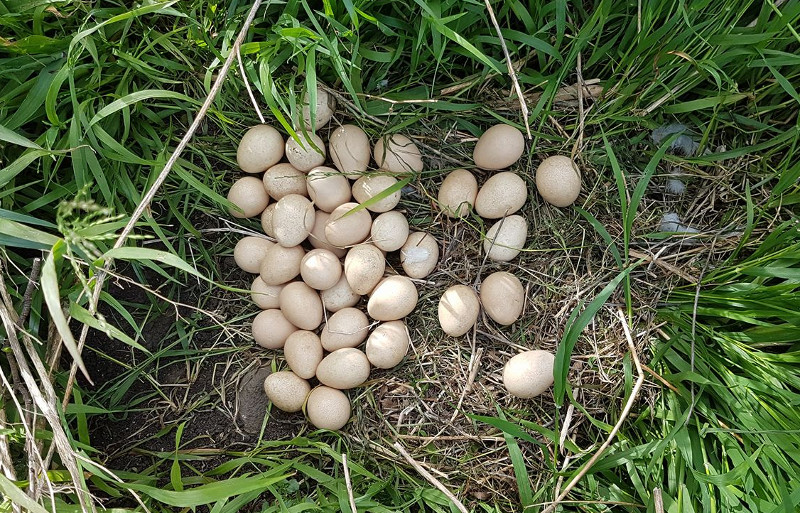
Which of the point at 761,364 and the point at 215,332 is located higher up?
the point at 761,364

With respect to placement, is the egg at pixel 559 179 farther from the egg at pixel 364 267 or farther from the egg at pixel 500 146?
the egg at pixel 364 267

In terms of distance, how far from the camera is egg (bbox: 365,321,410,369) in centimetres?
179

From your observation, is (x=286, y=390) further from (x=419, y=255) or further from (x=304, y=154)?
(x=304, y=154)

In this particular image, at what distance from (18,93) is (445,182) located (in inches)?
47.5

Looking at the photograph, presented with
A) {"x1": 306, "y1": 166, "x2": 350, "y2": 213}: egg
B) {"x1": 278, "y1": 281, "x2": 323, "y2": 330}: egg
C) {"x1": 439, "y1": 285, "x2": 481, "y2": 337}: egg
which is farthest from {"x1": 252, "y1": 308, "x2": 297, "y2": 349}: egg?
{"x1": 439, "y1": 285, "x2": 481, "y2": 337}: egg

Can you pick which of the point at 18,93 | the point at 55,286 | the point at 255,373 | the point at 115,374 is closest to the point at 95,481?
the point at 115,374

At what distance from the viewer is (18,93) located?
1724 mm

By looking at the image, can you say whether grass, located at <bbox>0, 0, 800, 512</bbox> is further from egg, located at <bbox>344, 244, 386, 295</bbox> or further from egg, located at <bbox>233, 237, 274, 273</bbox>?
egg, located at <bbox>344, 244, 386, 295</bbox>

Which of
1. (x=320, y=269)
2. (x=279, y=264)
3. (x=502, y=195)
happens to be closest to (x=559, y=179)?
(x=502, y=195)

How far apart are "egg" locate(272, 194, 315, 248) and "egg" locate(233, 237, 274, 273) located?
85 mm

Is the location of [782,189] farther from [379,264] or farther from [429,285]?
[379,264]

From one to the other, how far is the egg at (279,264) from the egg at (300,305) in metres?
0.03

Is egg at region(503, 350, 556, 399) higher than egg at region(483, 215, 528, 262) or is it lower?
lower

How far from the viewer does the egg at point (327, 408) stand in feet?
5.84
